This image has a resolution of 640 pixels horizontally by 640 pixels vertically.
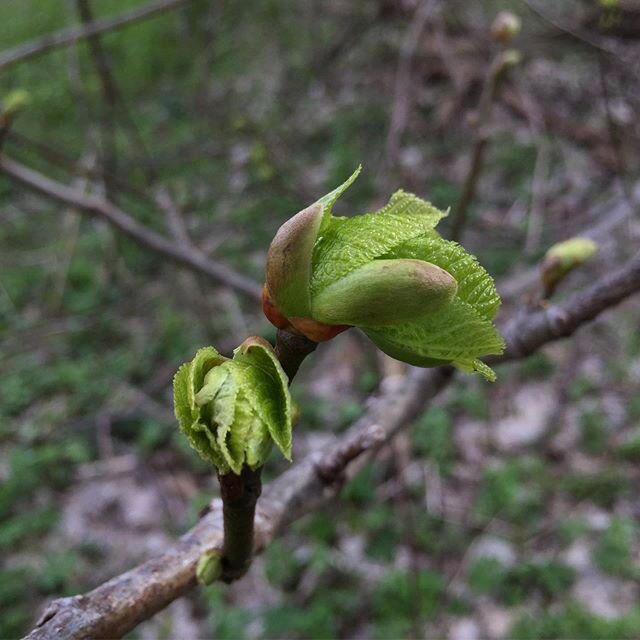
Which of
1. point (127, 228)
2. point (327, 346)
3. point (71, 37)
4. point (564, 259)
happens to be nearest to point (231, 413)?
point (564, 259)

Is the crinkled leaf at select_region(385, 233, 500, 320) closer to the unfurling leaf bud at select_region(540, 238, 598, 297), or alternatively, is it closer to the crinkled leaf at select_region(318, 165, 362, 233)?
the crinkled leaf at select_region(318, 165, 362, 233)

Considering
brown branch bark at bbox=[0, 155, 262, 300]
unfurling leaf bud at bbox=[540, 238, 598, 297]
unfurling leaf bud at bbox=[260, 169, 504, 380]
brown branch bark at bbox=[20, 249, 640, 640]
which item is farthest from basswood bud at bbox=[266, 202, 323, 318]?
brown branch bark at bbox=[0, 155, 262, 300]

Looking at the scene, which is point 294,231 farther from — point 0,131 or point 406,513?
point 406,513

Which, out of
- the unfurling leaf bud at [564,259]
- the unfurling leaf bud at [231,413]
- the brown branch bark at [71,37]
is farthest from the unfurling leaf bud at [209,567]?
the brown branch bark at [71,37]

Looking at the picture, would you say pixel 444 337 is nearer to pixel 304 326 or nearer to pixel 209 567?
pixel 304 326

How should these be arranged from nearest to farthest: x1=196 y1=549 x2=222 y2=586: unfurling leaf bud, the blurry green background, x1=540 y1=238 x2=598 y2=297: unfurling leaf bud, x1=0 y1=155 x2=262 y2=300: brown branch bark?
1. x1=196 y1=549 x2=222 y2=586: unfurling leaf bud
2. x1=540 y1=238 x2=598 y2=297: unfurling leaf bud
3. x1=0 y1=155 x2=262 y2=300: brown branch bark
4. the blurry green background

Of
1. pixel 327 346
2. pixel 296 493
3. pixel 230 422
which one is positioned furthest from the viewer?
pixel 327 346

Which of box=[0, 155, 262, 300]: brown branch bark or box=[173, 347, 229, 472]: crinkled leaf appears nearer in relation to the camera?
box=[173, 347, 229, 472]: crinkled leaf

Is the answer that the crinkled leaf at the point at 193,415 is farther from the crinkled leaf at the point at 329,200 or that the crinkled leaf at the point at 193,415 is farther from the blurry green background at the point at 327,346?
the blurry green background at the point at 327,346
